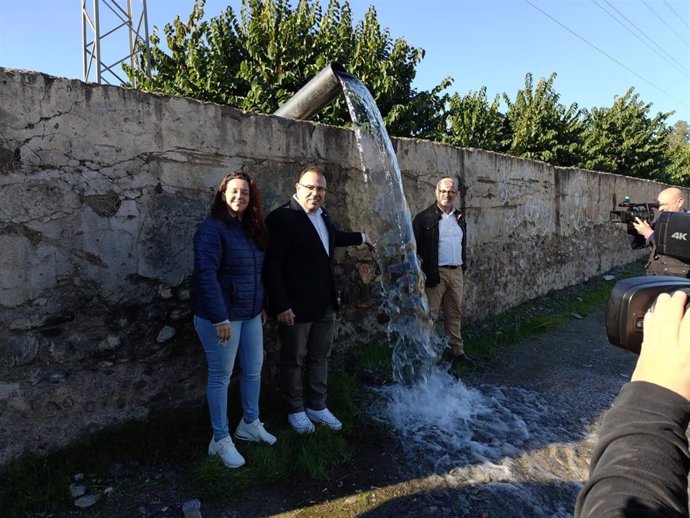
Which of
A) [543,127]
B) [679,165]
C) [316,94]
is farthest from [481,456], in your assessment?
[679,165]

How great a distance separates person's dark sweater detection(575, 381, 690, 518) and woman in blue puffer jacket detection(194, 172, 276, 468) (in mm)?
1831

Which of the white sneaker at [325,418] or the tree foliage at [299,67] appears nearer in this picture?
the white sneaker at [325,418]

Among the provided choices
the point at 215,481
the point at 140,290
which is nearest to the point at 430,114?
the point at 140,290

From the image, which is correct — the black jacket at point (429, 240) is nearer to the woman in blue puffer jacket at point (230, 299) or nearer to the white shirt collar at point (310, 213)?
the white shirt collar at point (310, 213)

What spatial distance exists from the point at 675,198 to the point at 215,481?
4.20 m

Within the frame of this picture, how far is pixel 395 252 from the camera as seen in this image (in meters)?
3.89

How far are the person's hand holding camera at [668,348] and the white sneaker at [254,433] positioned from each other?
6.87 ft

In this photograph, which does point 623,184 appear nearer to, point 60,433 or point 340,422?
point 340,422

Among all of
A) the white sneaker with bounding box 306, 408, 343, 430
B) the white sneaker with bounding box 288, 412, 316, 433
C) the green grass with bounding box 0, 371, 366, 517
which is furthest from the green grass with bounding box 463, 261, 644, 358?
the green grass with bounding box 0, 371, 366, 517

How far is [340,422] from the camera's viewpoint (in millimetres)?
2830

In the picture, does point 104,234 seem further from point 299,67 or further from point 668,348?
point 299,67

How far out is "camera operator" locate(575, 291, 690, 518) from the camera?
2.30 feet

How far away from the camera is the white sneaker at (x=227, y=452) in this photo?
235 centimetres

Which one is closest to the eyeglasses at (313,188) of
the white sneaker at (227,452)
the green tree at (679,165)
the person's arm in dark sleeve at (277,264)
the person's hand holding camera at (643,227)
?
the person's arm in dark sleeve at (277,264)
